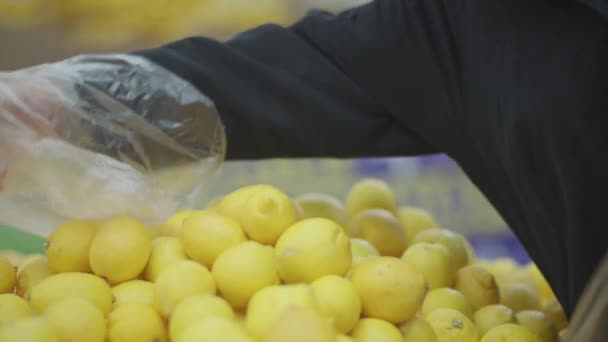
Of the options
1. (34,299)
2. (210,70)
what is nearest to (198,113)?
(210,70)

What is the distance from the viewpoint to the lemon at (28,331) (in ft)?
1.90

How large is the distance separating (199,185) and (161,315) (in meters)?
0.33

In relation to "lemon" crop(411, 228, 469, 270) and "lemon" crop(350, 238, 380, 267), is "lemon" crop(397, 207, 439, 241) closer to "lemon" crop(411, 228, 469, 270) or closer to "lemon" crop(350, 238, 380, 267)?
"lemon" crop(411, 228, 469, 270)

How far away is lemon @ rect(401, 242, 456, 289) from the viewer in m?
0.87

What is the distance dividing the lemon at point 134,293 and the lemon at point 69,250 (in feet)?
0.16

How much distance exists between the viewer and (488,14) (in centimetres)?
77

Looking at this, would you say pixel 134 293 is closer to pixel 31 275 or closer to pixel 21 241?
pixel 31 275

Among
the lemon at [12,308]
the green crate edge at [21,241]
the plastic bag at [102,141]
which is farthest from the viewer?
the green crate edge at [21,241]

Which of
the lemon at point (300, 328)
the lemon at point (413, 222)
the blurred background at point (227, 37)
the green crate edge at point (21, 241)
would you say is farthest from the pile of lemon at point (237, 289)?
the blurred background at point (227, 37)

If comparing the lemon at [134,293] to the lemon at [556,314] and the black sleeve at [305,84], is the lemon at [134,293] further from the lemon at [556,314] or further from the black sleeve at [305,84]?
the lemon at [556,314]

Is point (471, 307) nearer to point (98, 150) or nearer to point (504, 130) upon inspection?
point (504, 130)

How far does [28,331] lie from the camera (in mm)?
586

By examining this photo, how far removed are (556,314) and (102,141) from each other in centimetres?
61

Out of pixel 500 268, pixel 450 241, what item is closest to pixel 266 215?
pixel 450 241
